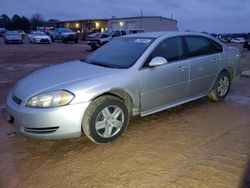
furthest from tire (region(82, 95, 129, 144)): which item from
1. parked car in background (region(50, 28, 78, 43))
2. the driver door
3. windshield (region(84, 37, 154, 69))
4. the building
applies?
the building

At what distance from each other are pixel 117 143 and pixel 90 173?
855 mm

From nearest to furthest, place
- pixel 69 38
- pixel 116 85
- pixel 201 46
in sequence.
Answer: pixel 116 85 < pixel 201 46 < pixel 69 38

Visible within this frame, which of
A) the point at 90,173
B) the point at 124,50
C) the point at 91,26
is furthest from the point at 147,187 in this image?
the point at 91,26

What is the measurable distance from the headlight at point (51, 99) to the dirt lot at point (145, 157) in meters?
0.66

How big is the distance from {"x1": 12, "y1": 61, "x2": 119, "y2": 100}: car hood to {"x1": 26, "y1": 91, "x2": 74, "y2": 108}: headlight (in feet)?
0.30

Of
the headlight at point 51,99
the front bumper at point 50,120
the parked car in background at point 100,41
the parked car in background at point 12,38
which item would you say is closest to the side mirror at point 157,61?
the front bumper at point 50,120

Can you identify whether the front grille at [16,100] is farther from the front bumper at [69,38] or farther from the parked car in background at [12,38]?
the front bumper at [69,38]

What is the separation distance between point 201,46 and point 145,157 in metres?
2.87

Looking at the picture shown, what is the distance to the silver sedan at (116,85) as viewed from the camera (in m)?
3.57

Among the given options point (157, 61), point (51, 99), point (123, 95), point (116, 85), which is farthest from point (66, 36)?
point (51, 99)

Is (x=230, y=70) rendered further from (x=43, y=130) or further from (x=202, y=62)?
(x=43, y=130)

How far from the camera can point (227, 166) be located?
129 inches

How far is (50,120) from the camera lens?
Result: 349 cm

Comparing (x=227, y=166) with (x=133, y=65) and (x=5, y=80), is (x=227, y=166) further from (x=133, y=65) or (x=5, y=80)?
(x=5, y=80)
